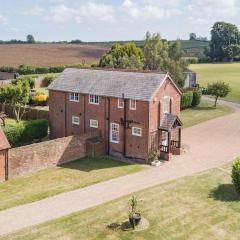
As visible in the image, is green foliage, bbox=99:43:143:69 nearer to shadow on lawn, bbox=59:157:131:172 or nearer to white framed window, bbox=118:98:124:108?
white framed window, bbox=118:98:124:108

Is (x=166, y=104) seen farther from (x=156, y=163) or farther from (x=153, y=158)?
(x=156, y=163)

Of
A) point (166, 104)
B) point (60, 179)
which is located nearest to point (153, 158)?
point (166, 104)

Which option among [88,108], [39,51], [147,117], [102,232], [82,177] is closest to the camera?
[102,232]

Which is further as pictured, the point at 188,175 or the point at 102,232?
the point at 188,175

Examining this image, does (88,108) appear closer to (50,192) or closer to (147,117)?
(147,117)

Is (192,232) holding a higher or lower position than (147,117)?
lower

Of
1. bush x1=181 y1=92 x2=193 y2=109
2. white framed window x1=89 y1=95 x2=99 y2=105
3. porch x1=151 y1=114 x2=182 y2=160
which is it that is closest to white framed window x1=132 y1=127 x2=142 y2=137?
porch x1=151 y1=114 x2=182 y2=160

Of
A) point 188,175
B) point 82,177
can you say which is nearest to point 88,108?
point 82,177

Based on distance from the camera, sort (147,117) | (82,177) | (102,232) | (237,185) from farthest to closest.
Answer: (147,117), (82,177), (237,185), (102,232)
